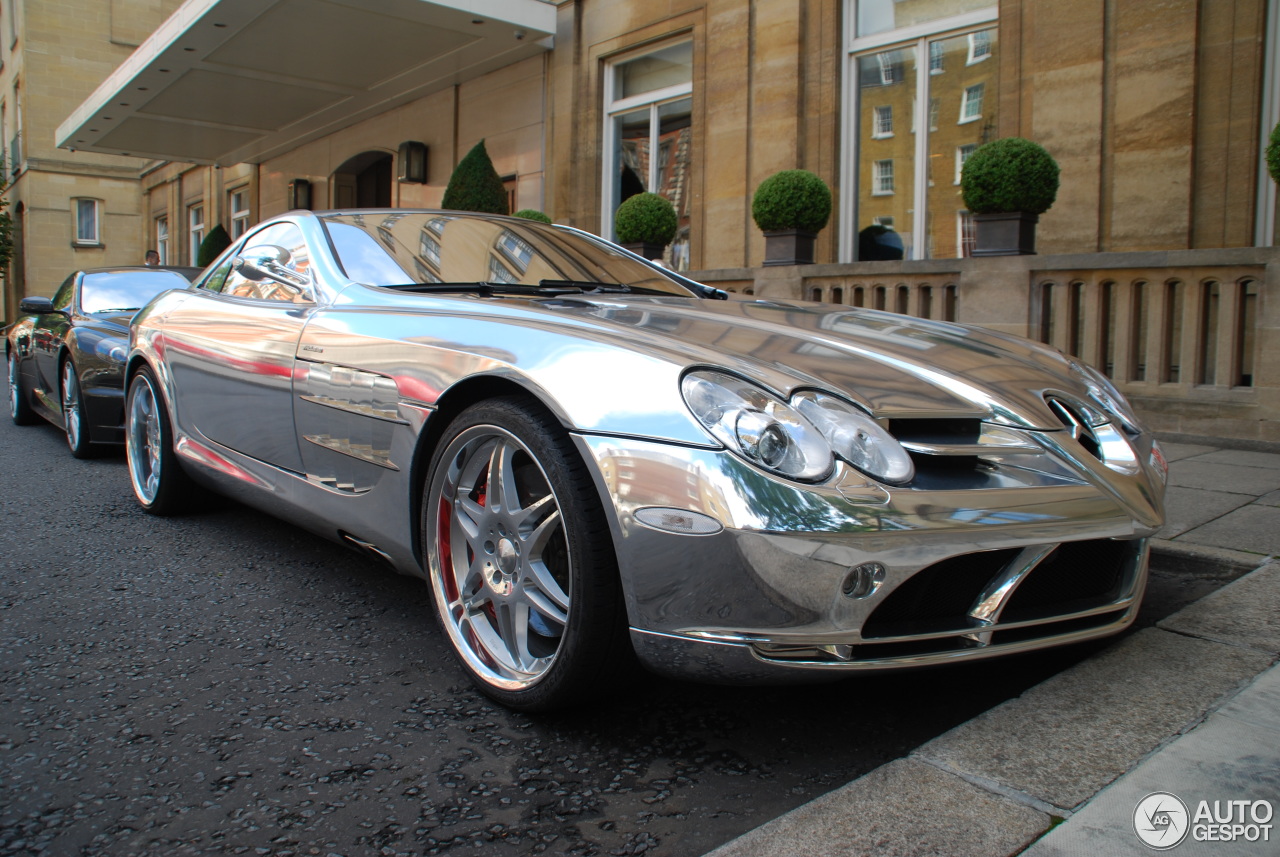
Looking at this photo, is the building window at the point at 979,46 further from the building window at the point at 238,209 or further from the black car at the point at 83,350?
the building window at the point at 238,209

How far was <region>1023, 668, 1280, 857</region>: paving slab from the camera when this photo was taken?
1.52 metres

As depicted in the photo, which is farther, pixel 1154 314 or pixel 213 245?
pixel 213 245

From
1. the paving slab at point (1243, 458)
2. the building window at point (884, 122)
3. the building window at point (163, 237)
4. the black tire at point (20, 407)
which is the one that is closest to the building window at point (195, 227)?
the building window at point (163, 237)

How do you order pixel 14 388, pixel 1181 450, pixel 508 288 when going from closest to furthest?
pixel 508 288 → pixel 1181 450 → pixel 14 388

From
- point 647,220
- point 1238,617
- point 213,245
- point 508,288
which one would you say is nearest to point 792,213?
point 647,220

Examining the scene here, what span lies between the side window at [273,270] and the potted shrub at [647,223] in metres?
6.14

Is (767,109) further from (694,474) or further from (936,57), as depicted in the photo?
(694,474)

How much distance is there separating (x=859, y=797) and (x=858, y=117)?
9654 mm

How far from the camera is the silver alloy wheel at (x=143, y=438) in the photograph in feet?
14.1

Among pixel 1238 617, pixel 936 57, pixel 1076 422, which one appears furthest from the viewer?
pixel 936 57

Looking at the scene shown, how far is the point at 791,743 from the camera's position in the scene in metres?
2.13

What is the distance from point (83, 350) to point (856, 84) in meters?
7.82

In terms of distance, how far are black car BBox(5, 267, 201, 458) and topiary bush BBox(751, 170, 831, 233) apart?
4.73 meters

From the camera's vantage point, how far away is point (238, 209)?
80.9ft
